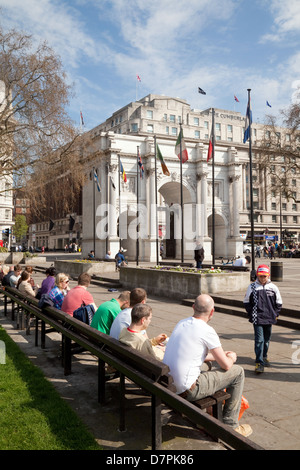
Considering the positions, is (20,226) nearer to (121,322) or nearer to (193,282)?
(193,282)

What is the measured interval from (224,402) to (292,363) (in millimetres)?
2903

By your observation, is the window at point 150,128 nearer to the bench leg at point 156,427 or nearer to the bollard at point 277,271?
the bollard at point 277,271

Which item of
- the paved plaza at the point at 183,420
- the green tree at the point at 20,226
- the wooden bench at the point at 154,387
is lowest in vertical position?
the paved plaza at the point at 183,420

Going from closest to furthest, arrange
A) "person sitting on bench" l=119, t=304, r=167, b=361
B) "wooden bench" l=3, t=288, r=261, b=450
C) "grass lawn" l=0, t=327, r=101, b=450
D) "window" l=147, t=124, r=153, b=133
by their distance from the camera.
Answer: "wooden bench" l=3, t=288, r=261, b=450 → "grass lawn" l=0, t=327, r=101, b=450 → "person sitting on bench" l=119, t=304, r=167, b=361 → "window" l=147, t=124, r=153, b=133

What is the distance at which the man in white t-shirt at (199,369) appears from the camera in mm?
3828

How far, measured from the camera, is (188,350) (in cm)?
390

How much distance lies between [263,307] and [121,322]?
7.96ft

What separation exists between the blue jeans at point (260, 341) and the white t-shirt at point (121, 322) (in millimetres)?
2203

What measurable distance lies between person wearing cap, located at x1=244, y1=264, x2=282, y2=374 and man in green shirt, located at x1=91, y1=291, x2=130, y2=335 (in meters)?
2.08

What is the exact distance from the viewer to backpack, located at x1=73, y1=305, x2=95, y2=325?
6.69 m

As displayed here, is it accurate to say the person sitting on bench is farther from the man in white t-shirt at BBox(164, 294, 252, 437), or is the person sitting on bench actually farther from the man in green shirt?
the man in green shirt

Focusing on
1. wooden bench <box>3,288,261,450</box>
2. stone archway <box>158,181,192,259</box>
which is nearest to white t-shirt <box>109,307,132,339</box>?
wooden bench <box>3,288,261,450</box>
